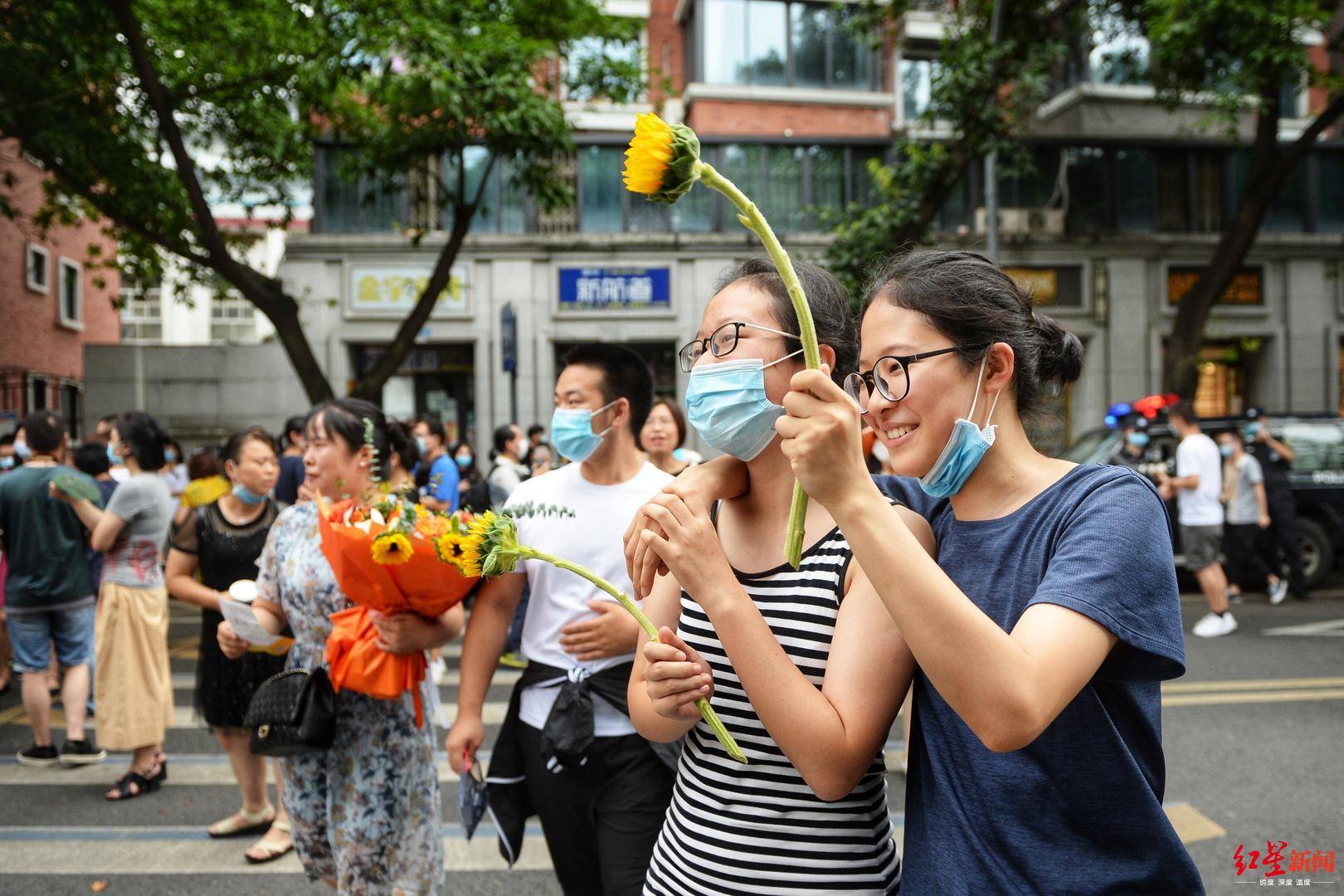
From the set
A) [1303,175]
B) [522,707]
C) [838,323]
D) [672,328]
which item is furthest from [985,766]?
[1303,175]

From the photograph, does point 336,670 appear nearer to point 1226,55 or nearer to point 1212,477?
point 1212,477

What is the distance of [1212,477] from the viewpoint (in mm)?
9359

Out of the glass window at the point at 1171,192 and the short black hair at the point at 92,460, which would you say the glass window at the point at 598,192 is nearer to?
the glass window at the point at 1171,192

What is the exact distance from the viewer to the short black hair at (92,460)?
6.96 meters

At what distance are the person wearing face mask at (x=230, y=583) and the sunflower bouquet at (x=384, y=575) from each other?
5.85 feet

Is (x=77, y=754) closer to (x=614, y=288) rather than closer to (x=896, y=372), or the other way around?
(x=896, y=372)

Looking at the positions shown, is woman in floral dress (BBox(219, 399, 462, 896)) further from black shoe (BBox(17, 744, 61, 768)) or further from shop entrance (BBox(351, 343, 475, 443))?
shop entrance (BBox(351, 343, 475, 443))

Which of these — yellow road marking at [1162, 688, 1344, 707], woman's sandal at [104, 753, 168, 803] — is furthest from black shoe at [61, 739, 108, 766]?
yellow road marking at [1162, 688, 1344, 707]

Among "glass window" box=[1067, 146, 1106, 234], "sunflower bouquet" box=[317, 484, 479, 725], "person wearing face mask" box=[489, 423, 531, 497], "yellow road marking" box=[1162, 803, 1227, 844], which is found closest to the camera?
"sunflower bouquet" box=[317, 484, 479, 725]

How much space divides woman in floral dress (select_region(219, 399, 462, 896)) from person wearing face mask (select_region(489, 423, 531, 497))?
5420mm

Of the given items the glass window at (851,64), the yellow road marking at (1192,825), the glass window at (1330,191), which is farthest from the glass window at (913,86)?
the yellow road marking at (1192,825)

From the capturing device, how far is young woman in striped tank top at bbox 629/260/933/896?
1516mm

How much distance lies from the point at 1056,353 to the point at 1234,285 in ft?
68.7

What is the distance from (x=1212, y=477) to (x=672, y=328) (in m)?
10.7
